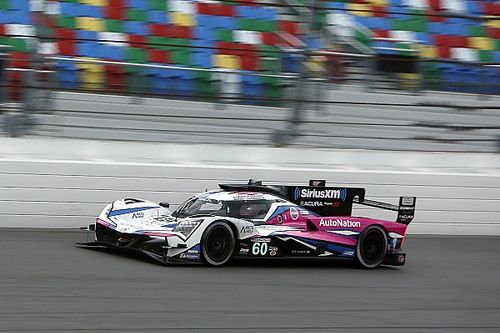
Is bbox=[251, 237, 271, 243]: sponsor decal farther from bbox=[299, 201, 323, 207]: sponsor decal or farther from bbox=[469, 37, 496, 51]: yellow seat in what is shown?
bbox=[469, 37, 496, 51]: yellow seat

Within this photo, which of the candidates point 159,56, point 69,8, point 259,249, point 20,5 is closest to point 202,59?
point 159,56

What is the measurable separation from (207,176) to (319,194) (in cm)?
242

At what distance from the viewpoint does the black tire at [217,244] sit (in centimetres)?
797

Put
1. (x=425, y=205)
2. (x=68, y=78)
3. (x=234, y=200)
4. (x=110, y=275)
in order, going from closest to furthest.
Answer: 1. (x=110, y=275)
2. (x=234, y=200)
3. (x=68, y=78)
4. (x=425, y=205)

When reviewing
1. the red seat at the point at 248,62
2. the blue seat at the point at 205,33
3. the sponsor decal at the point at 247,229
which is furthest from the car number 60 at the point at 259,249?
the blue seat at the point at 205,33

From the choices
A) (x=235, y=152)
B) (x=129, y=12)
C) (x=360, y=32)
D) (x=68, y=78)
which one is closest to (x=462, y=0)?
(x=360, y=32)

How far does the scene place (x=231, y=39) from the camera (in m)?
15.1

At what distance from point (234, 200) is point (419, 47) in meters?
8.41

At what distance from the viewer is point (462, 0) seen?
17328mm

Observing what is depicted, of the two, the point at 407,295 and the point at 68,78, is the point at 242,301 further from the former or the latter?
the point at 68,78

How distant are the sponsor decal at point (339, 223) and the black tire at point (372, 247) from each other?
0.48ft

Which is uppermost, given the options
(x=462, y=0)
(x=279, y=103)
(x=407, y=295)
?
(x=462, y=0)

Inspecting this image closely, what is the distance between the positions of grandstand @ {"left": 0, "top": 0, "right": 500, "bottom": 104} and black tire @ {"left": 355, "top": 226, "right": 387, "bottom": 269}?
3611mm

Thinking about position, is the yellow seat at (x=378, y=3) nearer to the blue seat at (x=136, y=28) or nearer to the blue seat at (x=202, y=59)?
the blue seat at (x=136, y=28)
